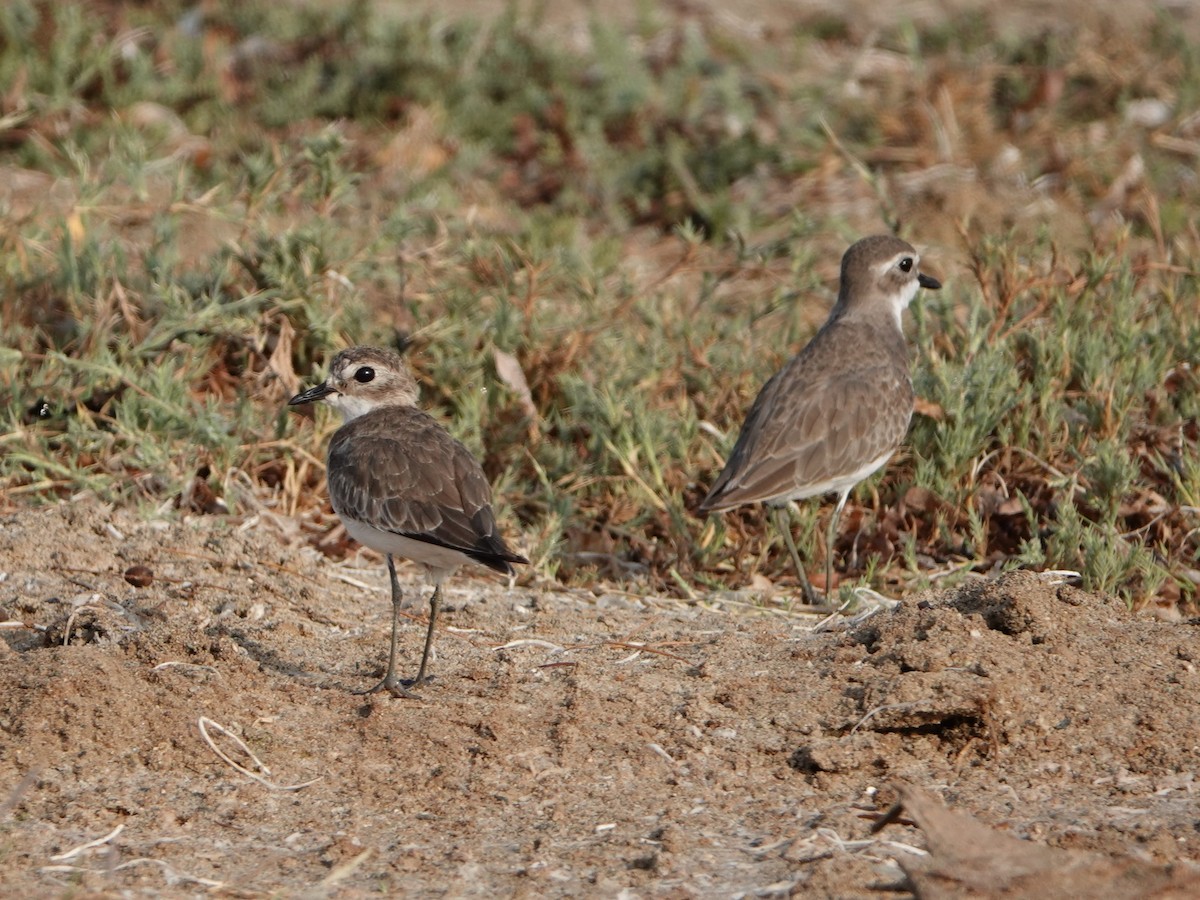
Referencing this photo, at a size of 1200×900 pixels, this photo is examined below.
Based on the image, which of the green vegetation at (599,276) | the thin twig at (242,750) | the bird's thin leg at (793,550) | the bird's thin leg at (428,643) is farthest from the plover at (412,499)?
the bird's thin leg at (793,550)

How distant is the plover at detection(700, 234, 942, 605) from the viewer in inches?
281

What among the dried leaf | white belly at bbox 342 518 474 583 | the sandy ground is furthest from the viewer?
the dried leaf

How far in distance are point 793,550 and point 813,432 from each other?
520 mm

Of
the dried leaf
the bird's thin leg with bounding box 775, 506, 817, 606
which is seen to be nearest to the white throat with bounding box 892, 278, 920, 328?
the bird's thin leg with bounding box 775, 506, 817, 606

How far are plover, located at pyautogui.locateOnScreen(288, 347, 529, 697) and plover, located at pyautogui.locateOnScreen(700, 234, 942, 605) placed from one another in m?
1.25

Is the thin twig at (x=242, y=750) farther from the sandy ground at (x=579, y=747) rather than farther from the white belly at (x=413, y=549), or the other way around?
the white belly at (x=413, y=549)

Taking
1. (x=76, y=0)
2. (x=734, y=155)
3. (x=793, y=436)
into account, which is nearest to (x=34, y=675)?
(x=793, y=436)

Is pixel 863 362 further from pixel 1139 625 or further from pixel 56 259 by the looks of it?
pixel 56 259

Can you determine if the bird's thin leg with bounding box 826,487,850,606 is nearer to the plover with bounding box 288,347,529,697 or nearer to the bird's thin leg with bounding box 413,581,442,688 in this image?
the plover with bounding box 288,347,529,697

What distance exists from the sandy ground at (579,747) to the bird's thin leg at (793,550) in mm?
454

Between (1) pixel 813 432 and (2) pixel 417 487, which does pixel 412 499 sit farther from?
(1) pixel 813 432

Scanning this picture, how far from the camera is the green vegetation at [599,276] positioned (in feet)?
24.3

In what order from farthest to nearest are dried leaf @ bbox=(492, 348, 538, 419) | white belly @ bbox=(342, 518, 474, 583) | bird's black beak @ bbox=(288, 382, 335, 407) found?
dried leaf @ bbox=(492, 348, 538, 419), bird's black beak @ bbox=(288, 382, 335, 407), white belly @ bbox=(342, 518, 474, 583)

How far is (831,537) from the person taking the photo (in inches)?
283
